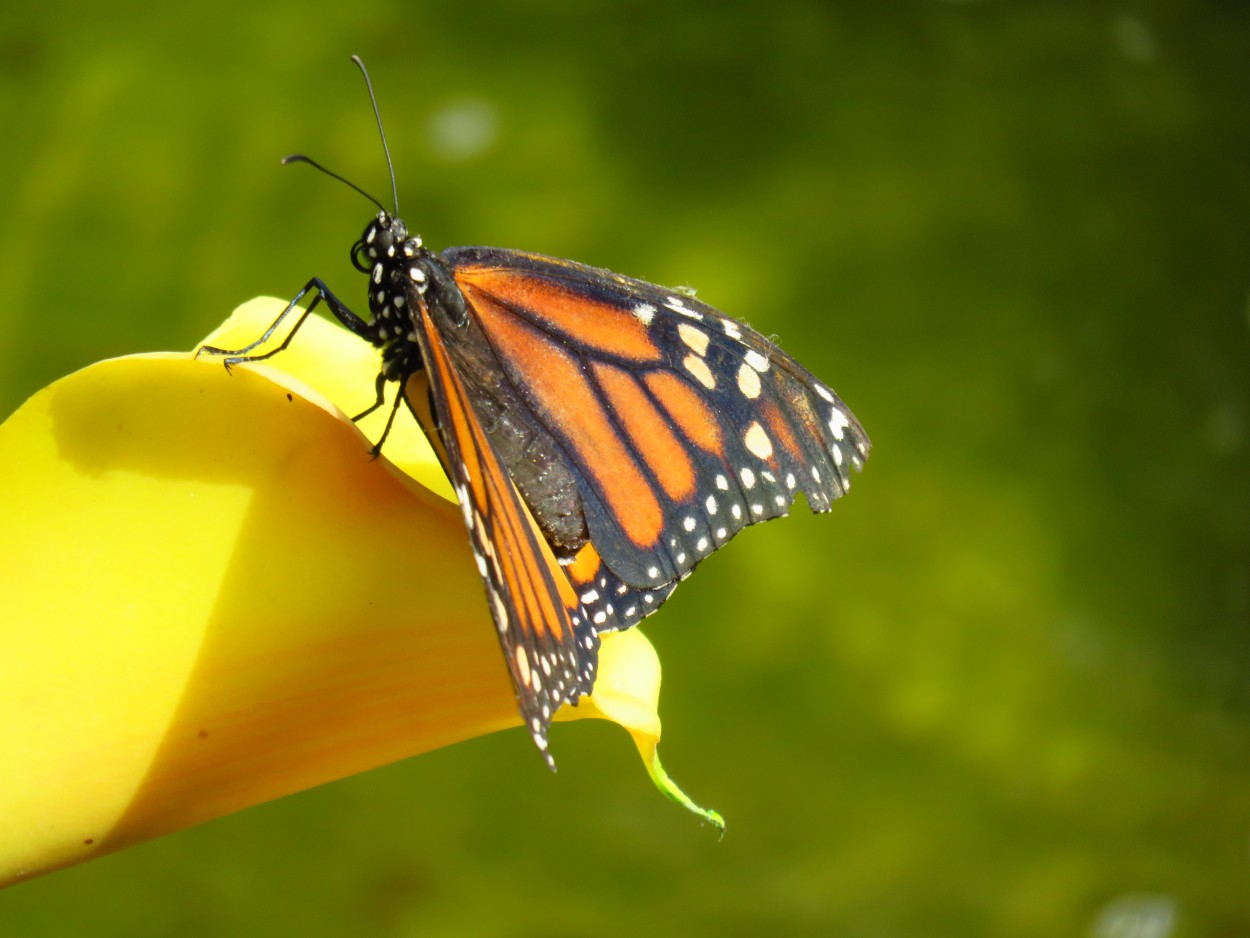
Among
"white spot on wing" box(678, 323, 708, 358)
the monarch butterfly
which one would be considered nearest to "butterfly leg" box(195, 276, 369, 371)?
the monarch butterfly

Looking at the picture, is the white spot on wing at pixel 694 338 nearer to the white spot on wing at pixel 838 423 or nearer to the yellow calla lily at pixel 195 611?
the white spot on wing at pixel 838 423

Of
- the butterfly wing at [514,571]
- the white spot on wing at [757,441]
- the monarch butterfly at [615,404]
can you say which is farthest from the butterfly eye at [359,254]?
the white spot on wing at [757,441]

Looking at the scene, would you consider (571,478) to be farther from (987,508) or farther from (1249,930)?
(1249,930)

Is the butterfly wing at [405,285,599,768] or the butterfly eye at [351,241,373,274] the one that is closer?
the butterfly wing at [405,285,599,768]

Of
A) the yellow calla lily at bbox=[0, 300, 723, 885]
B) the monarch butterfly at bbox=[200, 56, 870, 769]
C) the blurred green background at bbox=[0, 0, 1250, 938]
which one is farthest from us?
the blurred green background at bbox=[0, 0, 1250, 938]

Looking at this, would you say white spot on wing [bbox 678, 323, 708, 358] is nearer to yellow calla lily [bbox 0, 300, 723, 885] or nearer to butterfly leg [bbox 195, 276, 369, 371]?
butterfly leg [bbox 195, 276, 369, 371]

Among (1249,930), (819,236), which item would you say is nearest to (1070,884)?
(1249,930)

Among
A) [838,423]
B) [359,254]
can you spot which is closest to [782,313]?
[838,423]
